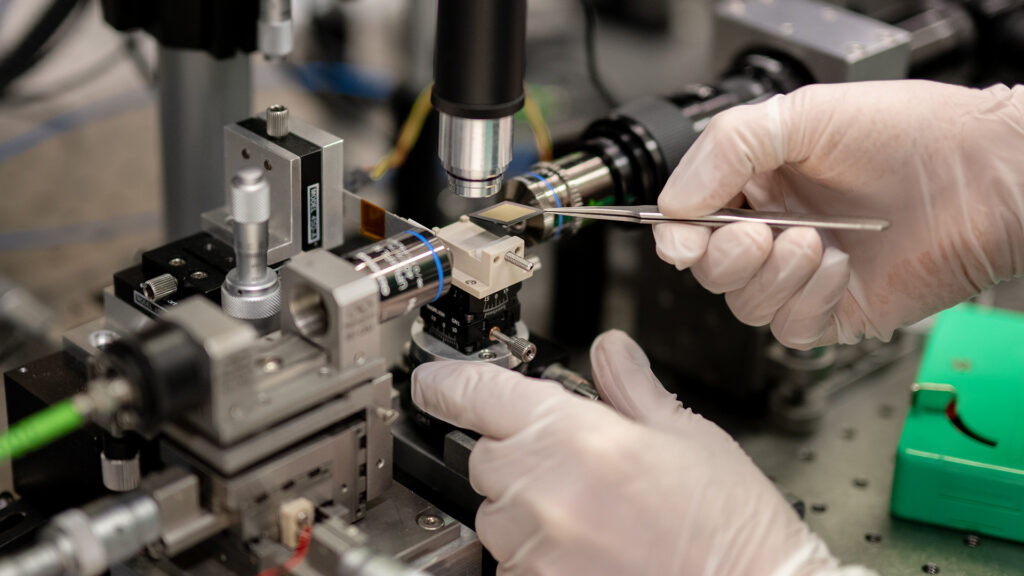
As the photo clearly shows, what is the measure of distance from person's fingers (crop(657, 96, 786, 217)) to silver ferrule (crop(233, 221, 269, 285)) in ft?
1.28

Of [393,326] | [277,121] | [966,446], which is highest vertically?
[277,121]

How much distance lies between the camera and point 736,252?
1079 mm

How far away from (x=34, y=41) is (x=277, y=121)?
0.69 metres

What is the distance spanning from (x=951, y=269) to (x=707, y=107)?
1.04 ft

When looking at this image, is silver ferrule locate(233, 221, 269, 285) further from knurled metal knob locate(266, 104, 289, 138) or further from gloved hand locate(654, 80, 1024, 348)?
gloved hand locate(654, 80, 1024, 348)

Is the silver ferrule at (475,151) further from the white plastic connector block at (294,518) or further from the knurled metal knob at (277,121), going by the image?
the white plastic connector block at (294,518)

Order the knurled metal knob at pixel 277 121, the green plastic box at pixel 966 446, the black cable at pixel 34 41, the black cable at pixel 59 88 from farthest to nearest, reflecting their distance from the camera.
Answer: the black cable at pixel 59 88
the black cable at pixel 34 41
the green plastic box at pixel 966 446
the knurled metal knob at pixel 277 121

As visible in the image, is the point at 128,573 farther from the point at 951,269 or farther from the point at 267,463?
the point at 951,269

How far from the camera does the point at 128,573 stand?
901 millimetres

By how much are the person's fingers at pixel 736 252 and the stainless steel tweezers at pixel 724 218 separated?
0.5 inches

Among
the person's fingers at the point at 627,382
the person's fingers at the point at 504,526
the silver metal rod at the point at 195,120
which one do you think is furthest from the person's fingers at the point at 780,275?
the silver metal rod at the point at 195,120

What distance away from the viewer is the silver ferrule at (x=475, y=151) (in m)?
0.96

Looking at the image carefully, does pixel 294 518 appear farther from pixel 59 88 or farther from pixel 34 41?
pixel 59 88

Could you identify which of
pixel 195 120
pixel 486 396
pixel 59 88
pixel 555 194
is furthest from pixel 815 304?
pixel 59 88
